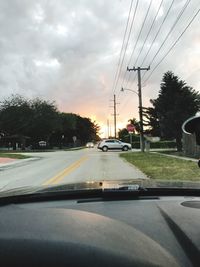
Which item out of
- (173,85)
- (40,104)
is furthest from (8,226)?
(40,104)

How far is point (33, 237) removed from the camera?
6.93ft

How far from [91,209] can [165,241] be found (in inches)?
26.3

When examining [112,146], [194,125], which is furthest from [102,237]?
[112,146]

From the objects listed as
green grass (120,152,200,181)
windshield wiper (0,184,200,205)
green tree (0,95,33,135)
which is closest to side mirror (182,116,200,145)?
windshield wiper (0,184,200,205)

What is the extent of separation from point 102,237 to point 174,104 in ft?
170

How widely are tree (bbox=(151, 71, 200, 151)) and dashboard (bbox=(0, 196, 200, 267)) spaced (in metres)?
48.3

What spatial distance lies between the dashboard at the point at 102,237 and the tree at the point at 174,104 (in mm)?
48276

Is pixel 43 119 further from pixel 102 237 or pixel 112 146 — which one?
pixel 102 237

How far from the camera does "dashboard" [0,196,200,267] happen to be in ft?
6.56

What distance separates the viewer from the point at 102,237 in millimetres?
2188

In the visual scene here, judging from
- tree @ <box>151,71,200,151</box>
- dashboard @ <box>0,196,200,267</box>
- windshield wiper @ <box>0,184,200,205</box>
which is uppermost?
tree @ <box>151,71,200,151</box>

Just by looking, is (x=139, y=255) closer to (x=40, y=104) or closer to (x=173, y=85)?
(x=173, y=85)

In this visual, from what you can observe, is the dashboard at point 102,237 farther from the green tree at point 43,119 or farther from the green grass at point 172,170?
the green tree at point 43,119

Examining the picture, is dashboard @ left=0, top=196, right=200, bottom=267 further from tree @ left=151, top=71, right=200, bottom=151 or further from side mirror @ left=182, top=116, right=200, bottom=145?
tree @ left=151, top=71, right=200, bottom=151
